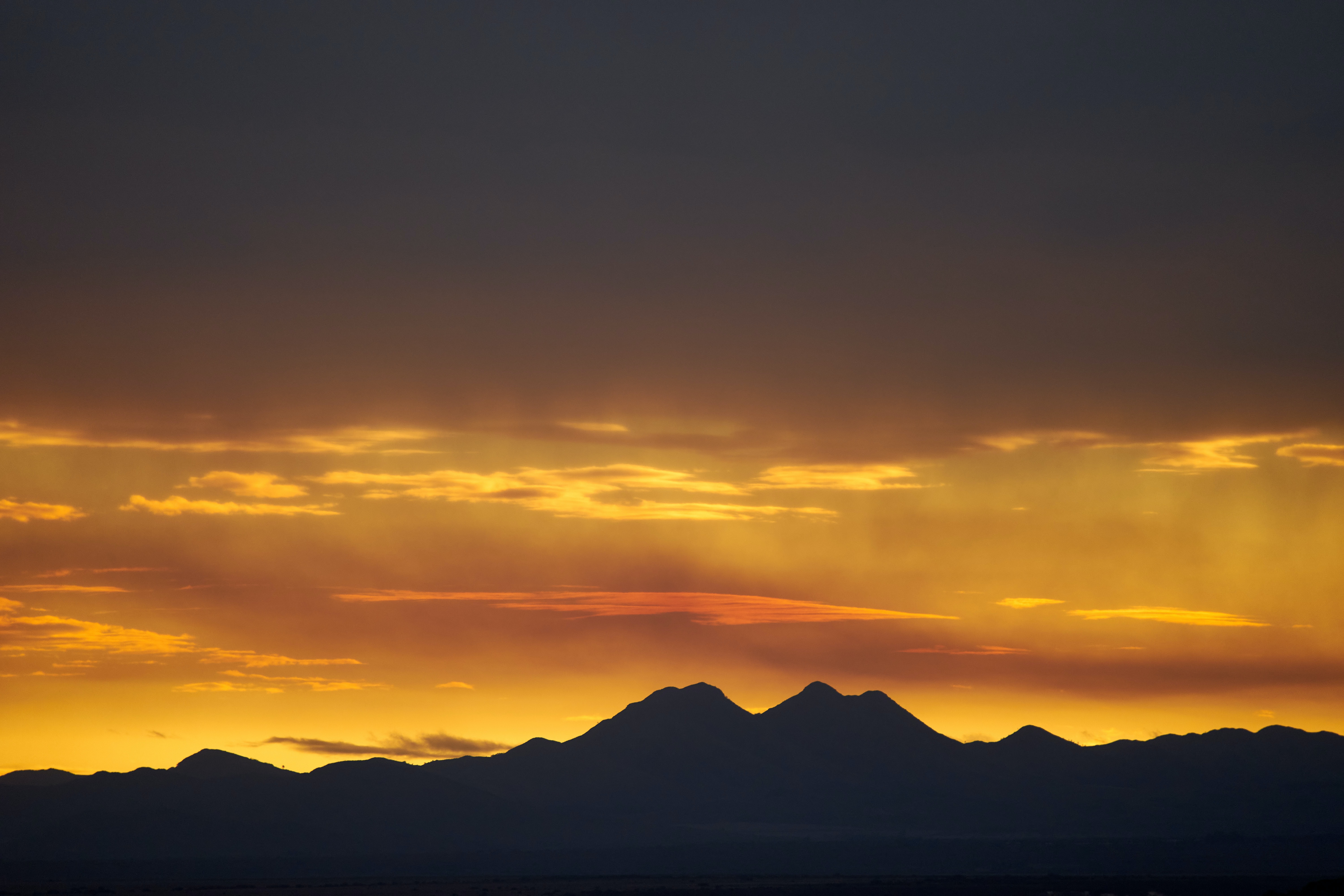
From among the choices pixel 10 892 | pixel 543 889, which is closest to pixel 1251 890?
pixel 543 889

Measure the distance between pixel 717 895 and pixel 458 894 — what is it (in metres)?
34.4

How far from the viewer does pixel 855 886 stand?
196 meters

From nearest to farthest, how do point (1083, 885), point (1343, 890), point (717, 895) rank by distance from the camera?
point (1343, 890) → point (717, 895) → point (1083, 885)

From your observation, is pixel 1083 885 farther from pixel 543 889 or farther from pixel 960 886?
pixel 543 889

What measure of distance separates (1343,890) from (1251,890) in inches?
3219

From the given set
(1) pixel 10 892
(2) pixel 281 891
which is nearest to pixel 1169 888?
(2) pixel 281 891

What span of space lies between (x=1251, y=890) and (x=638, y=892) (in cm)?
8004

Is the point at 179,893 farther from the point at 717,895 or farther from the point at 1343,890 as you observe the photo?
the point at 1343,890

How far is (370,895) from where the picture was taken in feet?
612

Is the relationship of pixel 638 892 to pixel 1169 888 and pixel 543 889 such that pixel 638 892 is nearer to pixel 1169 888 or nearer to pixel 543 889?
pixel 543 889

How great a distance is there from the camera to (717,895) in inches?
6929

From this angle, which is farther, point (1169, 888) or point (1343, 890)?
point (1169, 888)

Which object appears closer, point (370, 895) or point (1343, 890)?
point (1343, 890)

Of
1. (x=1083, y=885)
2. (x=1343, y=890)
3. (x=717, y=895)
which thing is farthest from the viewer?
(x=1083, y=885)
